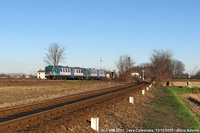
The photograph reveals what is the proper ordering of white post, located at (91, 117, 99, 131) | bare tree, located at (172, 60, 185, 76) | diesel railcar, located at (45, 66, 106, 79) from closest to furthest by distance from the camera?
white post, located at (91, 117, 99, 131) < diesel railcar, located at (45, 66, 106, 79) < bare tree, located at (172, 60, 185, 76)

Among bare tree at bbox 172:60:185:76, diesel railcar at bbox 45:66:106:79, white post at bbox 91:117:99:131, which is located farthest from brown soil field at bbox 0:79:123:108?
bare tree at bbox 172:60:185:76

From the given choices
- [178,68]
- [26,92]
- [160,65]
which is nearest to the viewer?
[26,92]

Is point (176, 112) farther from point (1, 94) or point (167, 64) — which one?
point (167, 64)

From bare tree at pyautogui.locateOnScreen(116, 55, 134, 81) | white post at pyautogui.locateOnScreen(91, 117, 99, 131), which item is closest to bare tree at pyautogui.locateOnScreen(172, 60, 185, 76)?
bare tree at pyautogui.locateOnScreen(116, 55, 134, 81)

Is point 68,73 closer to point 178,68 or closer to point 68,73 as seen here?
point 68,73

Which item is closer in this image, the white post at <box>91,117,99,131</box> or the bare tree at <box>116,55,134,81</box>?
the white post at <box>91,117,99,131</box>

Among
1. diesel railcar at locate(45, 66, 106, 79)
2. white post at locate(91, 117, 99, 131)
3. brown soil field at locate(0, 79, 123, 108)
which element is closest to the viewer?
white post at locate(91, 117, 99, 131)

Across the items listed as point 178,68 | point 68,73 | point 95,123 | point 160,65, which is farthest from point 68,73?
point 178,68

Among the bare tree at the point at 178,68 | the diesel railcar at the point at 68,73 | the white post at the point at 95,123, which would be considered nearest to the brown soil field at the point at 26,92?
the white post at the point at 95,123

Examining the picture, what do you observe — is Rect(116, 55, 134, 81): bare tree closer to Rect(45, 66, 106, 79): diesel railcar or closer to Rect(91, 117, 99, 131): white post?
Rect(45, 66, 106, 79): diesel railcar

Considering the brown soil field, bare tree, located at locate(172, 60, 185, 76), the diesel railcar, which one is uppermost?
bare tree, located at locate(172, 60, 185, 76)

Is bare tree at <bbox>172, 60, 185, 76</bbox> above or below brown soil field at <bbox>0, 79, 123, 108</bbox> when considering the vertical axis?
above

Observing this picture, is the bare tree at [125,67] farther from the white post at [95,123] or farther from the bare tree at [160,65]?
the white post at [95,123]

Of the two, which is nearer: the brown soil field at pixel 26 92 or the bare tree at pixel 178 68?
the brown soil field at pixel 26 92
